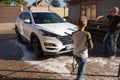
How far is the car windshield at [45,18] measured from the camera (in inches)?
354

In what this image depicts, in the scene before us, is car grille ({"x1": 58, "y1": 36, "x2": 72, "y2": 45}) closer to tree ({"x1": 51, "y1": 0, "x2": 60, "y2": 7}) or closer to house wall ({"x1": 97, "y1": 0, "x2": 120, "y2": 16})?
house wall ({"x1": 97, "y1": 0, "x2": 120, "y2": 16})

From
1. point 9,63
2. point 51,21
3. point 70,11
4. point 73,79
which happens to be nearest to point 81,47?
point 73,79

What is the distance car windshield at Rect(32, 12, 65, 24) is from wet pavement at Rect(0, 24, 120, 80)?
1.43 m

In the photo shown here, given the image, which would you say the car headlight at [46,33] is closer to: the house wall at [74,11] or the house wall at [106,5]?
the house wall at [106,5]

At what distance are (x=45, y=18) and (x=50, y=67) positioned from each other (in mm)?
2947

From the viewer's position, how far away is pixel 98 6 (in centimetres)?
1691

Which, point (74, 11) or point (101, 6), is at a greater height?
point (101, 6)

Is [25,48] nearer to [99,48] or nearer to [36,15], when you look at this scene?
[36,15]

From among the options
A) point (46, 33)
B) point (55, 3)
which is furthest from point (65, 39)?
point (55, 3)

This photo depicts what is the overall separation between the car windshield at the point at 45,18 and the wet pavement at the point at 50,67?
4.69 feet

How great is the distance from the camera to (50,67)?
696cm

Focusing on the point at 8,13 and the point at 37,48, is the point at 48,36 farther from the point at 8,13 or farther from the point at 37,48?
the point at 8,13

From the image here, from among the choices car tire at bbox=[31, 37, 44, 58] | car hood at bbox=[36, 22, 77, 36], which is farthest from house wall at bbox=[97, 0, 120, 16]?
car tire at bbox=[31, 37, 44, 58]

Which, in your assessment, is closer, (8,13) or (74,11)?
(74,11)
